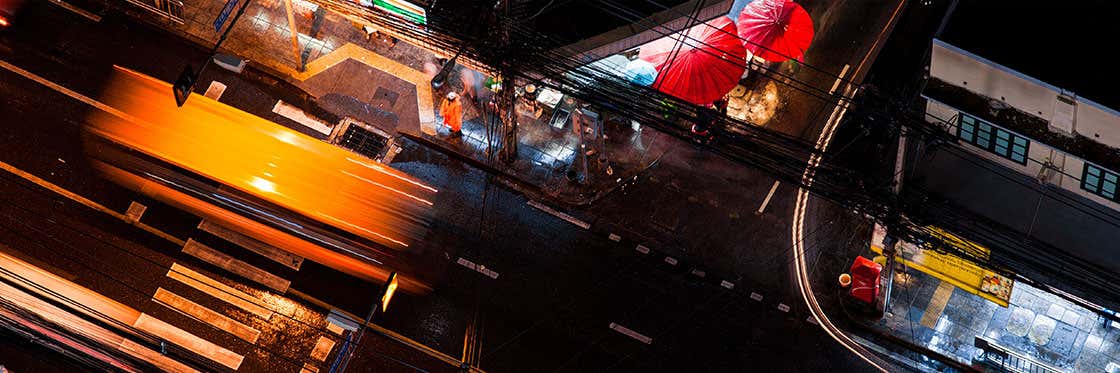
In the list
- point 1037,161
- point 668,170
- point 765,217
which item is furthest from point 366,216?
point 1037,161

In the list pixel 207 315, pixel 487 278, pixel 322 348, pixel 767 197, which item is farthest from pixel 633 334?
pixel 207 315

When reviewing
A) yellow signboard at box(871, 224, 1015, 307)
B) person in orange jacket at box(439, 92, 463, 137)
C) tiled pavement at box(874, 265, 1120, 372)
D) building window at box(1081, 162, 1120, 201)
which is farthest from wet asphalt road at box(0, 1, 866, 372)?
building window at box(1081, 162, 1120, 201)

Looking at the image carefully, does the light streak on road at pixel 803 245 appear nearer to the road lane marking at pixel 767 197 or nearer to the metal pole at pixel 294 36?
the road lane marking at pixel 767 197

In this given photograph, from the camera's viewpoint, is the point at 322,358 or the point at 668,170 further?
the point at 668,170

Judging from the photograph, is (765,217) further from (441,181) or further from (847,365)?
(441,181)

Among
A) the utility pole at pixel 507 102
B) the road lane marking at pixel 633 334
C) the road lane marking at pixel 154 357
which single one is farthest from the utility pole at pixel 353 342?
the road lane marking at pixel 633 334

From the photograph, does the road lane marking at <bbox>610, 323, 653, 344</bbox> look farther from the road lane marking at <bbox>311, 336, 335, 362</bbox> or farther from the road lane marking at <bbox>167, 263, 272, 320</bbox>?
the road lane marking at <bbox>167, 263, 272, 320</bbox>

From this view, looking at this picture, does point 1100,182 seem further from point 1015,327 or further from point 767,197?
point 767,197
